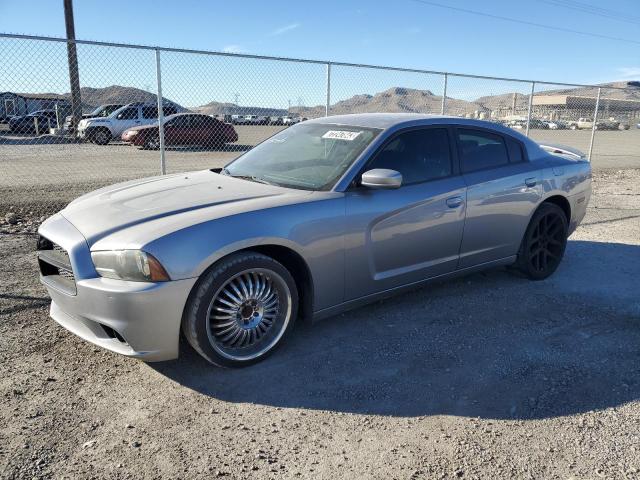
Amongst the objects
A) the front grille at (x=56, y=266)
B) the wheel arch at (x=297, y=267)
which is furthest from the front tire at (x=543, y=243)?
the front grille at (x=56, y=266)

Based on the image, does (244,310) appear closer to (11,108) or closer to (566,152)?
(566,152)

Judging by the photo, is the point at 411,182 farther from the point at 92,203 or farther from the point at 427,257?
the point at 92,203

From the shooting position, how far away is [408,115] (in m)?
4.68

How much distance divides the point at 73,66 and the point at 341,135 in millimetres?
5966

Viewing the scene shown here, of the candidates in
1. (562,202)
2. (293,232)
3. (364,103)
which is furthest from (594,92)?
(293,232)

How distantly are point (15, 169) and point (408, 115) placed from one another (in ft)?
40.6

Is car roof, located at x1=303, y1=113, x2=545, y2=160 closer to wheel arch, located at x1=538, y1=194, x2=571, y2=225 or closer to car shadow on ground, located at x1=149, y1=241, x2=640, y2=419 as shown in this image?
wheel arch, located at x1=538, y1=194, x2=571, y2=225

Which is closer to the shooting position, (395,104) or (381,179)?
(381,179)

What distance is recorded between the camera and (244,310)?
3.40 meters

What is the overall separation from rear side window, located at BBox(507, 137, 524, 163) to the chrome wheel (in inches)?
105

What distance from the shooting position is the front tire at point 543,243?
→ 5086mm

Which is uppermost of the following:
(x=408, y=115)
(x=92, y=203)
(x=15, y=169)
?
(x=408, y=115)

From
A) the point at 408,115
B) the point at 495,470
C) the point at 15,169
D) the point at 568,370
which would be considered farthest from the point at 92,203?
the point at 15,169

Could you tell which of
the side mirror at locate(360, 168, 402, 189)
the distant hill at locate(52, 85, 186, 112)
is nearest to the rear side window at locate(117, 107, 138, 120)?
the distant hill at locate(52, 85, 186, 112)
